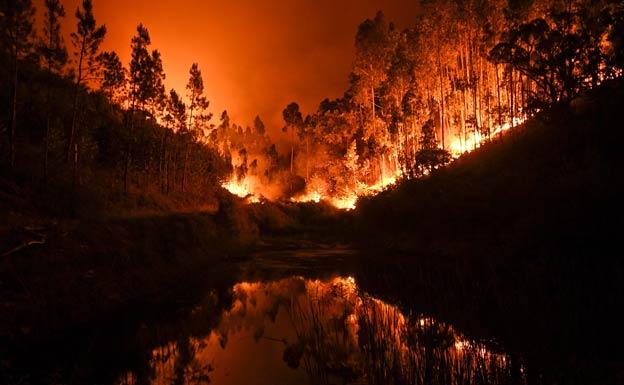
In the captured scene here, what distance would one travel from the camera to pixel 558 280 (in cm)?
908

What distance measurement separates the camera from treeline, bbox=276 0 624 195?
22.3 metres


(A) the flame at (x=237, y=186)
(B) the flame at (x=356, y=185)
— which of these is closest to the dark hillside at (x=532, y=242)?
(B) the flame at (x=356, y=185)

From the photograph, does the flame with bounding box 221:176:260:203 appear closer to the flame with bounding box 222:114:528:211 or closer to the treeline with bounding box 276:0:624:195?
the flame with bounding box 222:114:528:211

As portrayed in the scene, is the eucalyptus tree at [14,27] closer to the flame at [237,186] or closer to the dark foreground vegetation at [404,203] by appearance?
the dark foreground vegetation at [404,203]

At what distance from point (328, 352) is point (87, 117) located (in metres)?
39.6

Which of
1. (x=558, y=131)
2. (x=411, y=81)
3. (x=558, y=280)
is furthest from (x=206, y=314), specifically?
(x=411, y=81)

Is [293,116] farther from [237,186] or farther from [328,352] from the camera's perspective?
[328,352]

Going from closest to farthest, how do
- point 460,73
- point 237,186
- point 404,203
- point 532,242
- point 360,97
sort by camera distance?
point 532,242
point 404,203
point 460,73
point 360,97
point 237,186

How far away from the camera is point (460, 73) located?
147 feet

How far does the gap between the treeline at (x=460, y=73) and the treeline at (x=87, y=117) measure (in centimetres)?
2437

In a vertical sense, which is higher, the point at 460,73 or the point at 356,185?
the point at 460,73

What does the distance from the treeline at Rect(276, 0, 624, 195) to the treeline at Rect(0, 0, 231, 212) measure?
2437cm

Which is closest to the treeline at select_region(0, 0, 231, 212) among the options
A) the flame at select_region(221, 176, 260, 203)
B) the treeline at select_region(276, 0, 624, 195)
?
the flame at select_region(221, 176, 260, 203)

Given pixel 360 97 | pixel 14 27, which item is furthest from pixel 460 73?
pixel 14 27
